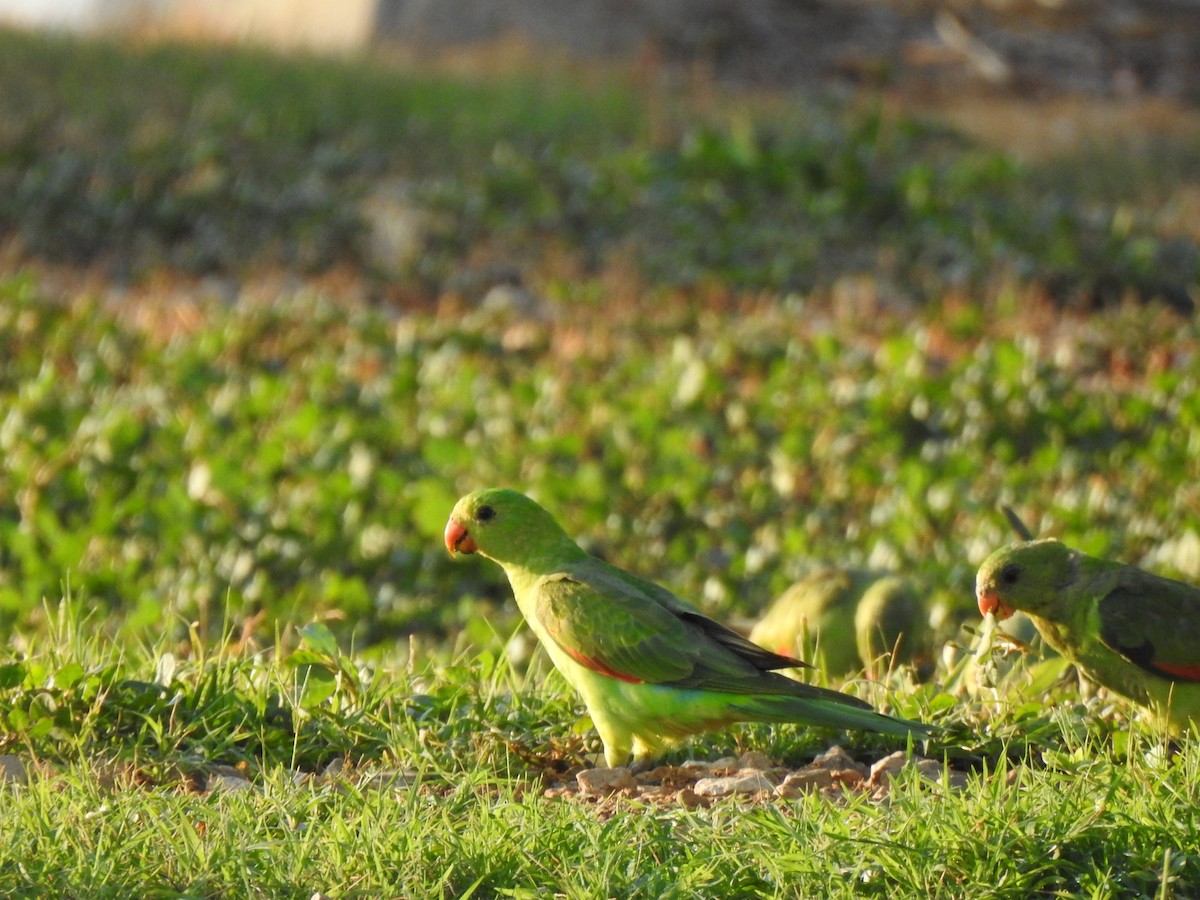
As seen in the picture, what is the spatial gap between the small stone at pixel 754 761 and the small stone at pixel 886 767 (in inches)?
11.4

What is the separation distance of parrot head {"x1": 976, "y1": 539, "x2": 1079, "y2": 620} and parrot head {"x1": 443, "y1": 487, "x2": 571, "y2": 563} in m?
1.12

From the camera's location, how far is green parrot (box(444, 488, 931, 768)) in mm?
3582

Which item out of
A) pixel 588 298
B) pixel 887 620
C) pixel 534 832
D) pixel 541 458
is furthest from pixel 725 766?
pixel 588 298

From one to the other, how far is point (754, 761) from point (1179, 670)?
1.05 meters

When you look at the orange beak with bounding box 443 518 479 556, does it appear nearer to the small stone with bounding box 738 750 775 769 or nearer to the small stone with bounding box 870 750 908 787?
the small stone with bounding box 738 750 775 769

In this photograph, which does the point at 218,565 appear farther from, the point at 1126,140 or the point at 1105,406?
the point at 1126,140

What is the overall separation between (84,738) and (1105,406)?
578 centimetres

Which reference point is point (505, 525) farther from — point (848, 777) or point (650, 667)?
point (848, 777)

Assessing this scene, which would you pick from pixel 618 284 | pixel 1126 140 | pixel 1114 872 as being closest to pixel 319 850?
pixel 1114 872

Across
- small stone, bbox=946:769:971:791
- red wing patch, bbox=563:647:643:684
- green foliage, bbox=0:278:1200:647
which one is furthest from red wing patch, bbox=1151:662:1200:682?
green foliage, bbox=0:278:1200:647

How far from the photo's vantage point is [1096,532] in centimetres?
640

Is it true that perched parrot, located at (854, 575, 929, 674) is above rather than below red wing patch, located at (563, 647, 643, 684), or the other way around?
below

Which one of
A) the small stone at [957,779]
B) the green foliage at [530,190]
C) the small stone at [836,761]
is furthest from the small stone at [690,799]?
the green foliage at [530,190]

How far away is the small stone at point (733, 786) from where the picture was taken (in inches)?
139
